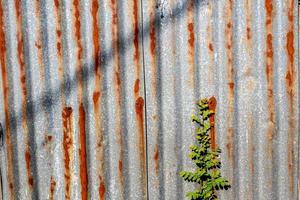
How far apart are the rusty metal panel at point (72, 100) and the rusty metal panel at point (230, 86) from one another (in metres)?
0.13

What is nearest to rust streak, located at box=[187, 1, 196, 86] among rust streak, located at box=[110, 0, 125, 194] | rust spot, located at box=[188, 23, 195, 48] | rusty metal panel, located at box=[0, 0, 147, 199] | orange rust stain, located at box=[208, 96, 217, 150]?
rust spot, located at box=[188, 23, 195, 48]

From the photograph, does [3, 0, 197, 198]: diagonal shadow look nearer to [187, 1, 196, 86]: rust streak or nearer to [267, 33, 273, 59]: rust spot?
[187, 1, 196, 86]: rust streak

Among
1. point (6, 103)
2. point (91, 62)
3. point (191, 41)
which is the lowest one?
point (6, 103)

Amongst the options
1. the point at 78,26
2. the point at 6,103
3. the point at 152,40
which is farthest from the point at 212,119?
the point at 6,103

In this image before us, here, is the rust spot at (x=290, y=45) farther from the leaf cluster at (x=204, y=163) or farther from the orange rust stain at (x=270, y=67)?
the leaf cluster at (x=204, y=163)

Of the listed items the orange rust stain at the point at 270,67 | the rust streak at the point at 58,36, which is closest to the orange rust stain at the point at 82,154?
the rust streak at the point at 58,36

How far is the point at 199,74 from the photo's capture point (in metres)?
4.13

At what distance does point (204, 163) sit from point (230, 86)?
585 mm

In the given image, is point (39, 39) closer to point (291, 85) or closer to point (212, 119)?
point (212, 119)

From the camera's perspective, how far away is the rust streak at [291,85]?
4.12 metres

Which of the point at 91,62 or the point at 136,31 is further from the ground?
the point at 136,31

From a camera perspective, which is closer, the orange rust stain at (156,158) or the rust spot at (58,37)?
the rust spot at (58,37)

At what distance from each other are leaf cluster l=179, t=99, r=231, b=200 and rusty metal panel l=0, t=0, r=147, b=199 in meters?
0.36

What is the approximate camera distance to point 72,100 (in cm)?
409
